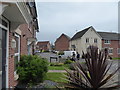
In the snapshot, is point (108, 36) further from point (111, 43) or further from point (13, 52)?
point (13, 52)

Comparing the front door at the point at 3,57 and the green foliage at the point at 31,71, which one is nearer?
the front door at the point at 3,57

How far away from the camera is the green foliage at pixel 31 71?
20.7 feet

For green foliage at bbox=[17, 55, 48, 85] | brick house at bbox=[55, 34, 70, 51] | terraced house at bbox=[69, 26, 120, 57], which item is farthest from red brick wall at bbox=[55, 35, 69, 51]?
green foliage at bbox=[17, 55, 48, 85]

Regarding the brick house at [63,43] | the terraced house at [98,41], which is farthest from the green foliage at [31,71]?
the brick house at [63,43]

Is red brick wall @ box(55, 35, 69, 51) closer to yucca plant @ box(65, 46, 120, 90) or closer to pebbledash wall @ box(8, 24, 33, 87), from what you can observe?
pebbledash wall @ box(8, 24, 33, 87)

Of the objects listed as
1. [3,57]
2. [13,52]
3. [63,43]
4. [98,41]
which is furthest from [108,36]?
[3,57]

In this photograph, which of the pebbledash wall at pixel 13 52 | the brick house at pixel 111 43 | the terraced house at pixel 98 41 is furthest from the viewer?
the brick house at pixel 111 43

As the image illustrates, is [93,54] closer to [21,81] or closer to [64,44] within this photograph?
[21,81]

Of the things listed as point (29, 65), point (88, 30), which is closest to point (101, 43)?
point (88, 30)

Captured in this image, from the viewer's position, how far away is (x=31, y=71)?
628 centimetres

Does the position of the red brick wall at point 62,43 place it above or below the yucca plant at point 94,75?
above

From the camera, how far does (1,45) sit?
4.50 m

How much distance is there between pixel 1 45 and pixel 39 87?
7.43 feet

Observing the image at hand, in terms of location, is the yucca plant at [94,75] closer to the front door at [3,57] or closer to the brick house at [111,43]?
the front door at [3,57]
